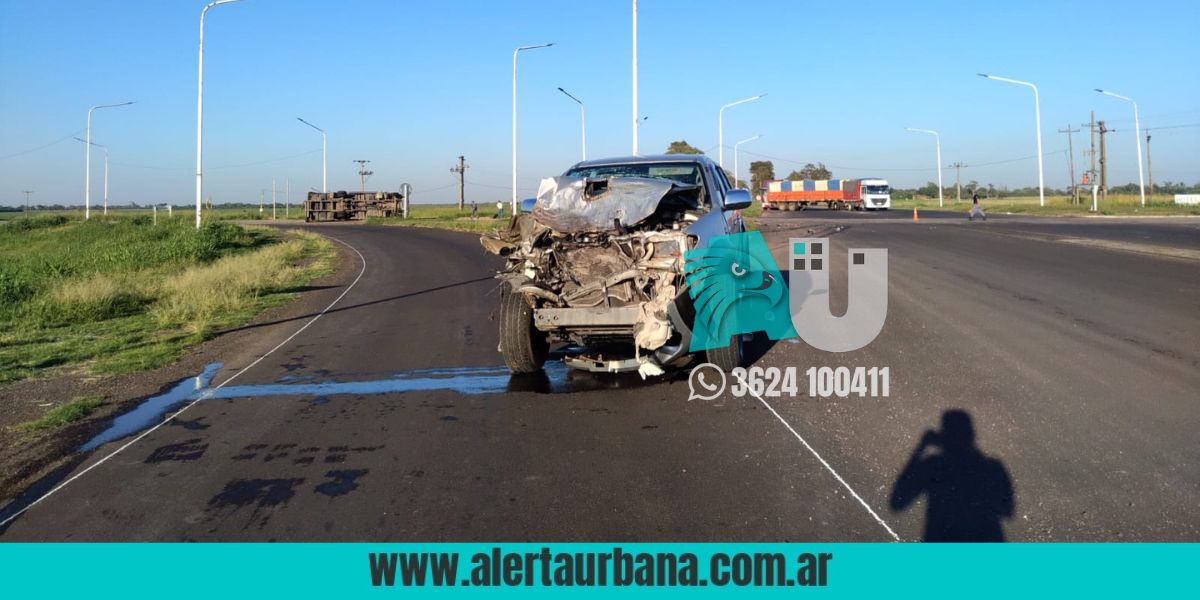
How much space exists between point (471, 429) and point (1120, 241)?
71.6 ft

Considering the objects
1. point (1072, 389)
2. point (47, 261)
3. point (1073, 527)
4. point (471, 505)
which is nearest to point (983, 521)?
point (1073, 527)

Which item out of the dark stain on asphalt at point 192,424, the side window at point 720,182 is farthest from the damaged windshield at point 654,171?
the dark stain on asphalt at point 192,424

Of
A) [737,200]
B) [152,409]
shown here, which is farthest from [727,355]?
[152,409]

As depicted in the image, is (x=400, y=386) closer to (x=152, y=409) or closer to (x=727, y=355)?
(x=152, y=409)

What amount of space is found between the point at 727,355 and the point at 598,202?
184 centimetres

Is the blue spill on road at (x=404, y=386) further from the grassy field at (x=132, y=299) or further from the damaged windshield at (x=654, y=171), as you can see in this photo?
the damaged windshield at (x=654, y=171)

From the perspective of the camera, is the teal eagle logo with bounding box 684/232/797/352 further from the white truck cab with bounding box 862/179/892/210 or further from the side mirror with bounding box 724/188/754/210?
the white truck cab with bounding box 862/179/892/210

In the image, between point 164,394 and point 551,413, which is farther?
point 164,394

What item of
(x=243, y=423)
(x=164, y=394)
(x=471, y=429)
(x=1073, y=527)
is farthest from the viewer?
(x=164, y=394)

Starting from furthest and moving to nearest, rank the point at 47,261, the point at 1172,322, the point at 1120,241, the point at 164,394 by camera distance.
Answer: the point at 47,261 < the point at 1120,241 < the point at 1172,322 < the point at 164,394

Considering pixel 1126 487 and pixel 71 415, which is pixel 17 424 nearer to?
pixel 71 415

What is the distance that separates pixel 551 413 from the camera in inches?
294

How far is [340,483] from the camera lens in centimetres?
571

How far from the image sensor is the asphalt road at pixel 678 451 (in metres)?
4.89
